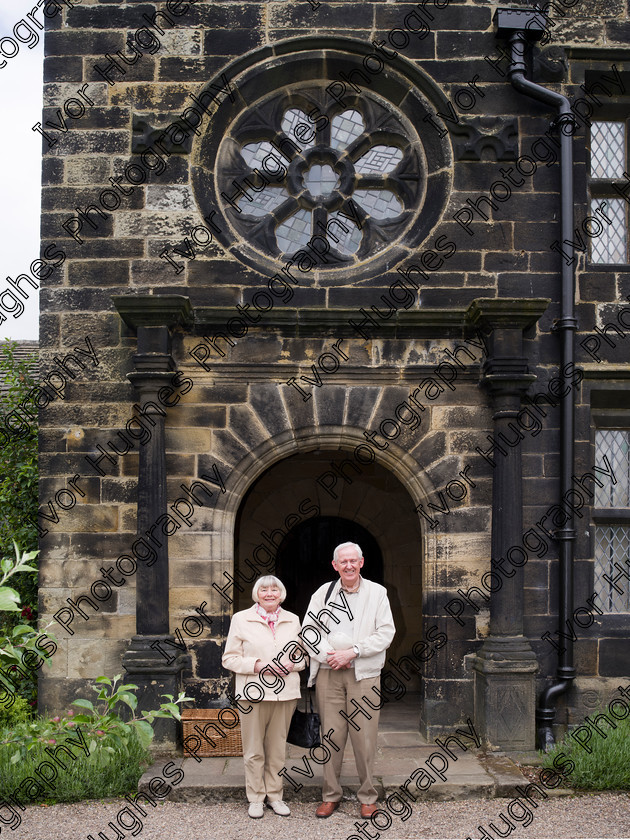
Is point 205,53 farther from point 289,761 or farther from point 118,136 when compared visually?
point 289,761

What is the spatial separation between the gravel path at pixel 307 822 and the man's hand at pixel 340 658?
3.06ft

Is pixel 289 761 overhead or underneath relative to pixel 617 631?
underneath

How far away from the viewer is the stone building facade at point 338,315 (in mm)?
6094

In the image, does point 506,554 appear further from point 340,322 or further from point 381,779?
point 340,322

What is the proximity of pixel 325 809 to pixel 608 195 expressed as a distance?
5.50 metres

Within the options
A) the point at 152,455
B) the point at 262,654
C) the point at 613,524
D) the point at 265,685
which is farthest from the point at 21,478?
the point at 613,524

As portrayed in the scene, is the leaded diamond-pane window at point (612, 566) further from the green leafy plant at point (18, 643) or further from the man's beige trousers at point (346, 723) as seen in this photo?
the green leafy plant at point (18, 643)

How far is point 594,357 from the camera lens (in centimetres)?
650

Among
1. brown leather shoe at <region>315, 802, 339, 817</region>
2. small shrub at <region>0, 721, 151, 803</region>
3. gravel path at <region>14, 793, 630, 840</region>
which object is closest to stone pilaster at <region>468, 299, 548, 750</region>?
gravel path at <region>14, 793, 630, 840</region>

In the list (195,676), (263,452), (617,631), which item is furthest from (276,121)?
(617,631)

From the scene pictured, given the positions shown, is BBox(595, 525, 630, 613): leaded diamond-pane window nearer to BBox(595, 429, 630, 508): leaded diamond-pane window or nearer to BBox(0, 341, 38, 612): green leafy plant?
BBox(595, 429, 630, 508): leaded diamond-pane window

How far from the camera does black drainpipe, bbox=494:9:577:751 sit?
610 cm

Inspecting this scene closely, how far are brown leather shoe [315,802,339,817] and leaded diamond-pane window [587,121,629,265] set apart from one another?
4.85 meters

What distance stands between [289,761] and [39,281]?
168 inches
